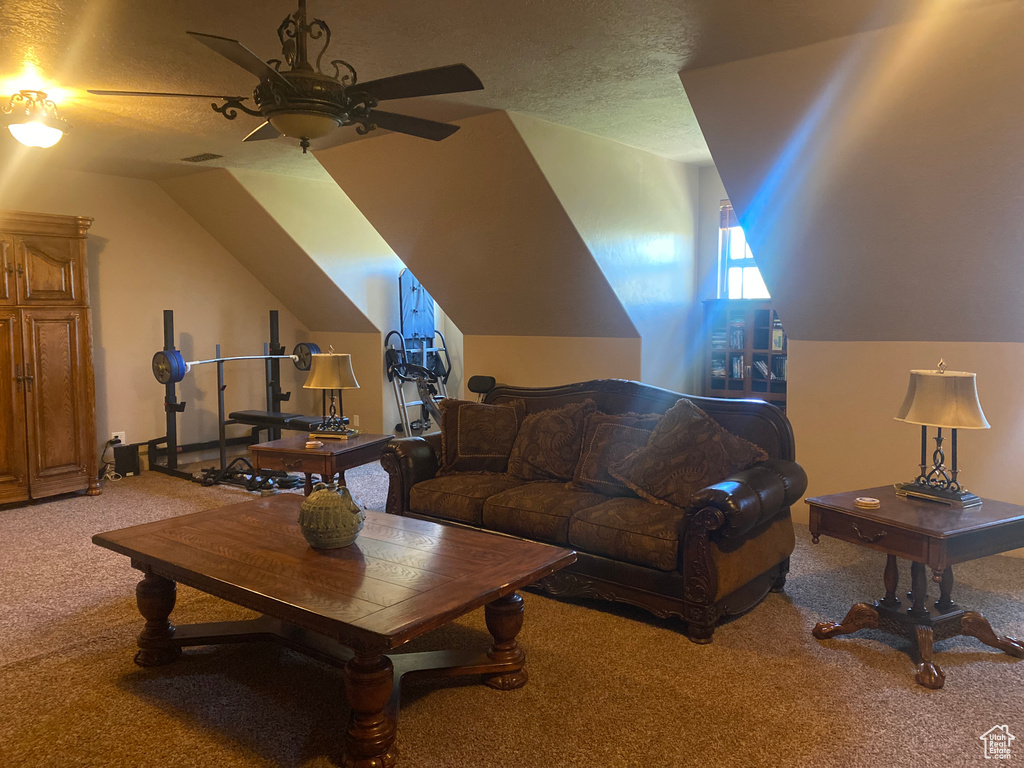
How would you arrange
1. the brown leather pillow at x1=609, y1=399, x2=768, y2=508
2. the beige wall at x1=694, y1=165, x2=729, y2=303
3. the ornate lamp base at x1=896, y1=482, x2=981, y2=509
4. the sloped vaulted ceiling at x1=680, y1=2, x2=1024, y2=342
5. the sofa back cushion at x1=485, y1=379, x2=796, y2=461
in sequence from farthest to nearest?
the beige wall at x1=694, y1=165, x2=729, y2=303 → the sofa back cushion at x1=485, y1=379, x2=796, y2=461 → the brown leather pillow at x1=609, y1=399, x2=768, y2=508 → the sloped vaulted ceiling at x1=680, y1=2, x2=1024, y2=342 → the ornate lamp base at x1=896, y1=482, x2=981, y2=509

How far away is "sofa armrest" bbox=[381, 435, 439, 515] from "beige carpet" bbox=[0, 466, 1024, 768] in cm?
100

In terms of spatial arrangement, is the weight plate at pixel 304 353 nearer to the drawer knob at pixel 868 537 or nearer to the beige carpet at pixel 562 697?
the beige carpet at pixel 562 697

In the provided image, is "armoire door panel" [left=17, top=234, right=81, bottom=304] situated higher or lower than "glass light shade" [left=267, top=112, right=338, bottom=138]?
lower

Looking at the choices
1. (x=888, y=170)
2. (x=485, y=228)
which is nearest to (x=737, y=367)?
(x=485, y=228)

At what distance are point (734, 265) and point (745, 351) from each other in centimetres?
78

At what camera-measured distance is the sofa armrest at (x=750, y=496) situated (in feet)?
9.95

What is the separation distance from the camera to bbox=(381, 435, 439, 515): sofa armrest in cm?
420

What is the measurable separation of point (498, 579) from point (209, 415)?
5.59 m

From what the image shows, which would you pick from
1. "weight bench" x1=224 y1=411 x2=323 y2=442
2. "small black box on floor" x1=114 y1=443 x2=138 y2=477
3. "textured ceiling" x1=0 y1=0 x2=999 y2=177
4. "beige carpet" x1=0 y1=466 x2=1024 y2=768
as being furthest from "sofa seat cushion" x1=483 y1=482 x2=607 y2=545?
"small black box on floor" x1=114 y1=443 x2=138 y2=477

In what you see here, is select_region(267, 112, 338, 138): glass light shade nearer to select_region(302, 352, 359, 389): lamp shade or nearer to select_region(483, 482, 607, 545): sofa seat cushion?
select_region(483, 482, 607, 545): sofa seat cushion

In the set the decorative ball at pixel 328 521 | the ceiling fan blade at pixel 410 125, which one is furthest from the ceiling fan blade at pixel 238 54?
the decorative ball at pixel 328 521

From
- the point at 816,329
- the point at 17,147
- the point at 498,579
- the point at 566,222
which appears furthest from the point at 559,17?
the point at 17,147

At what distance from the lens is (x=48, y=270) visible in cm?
545

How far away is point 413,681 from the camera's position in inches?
111
